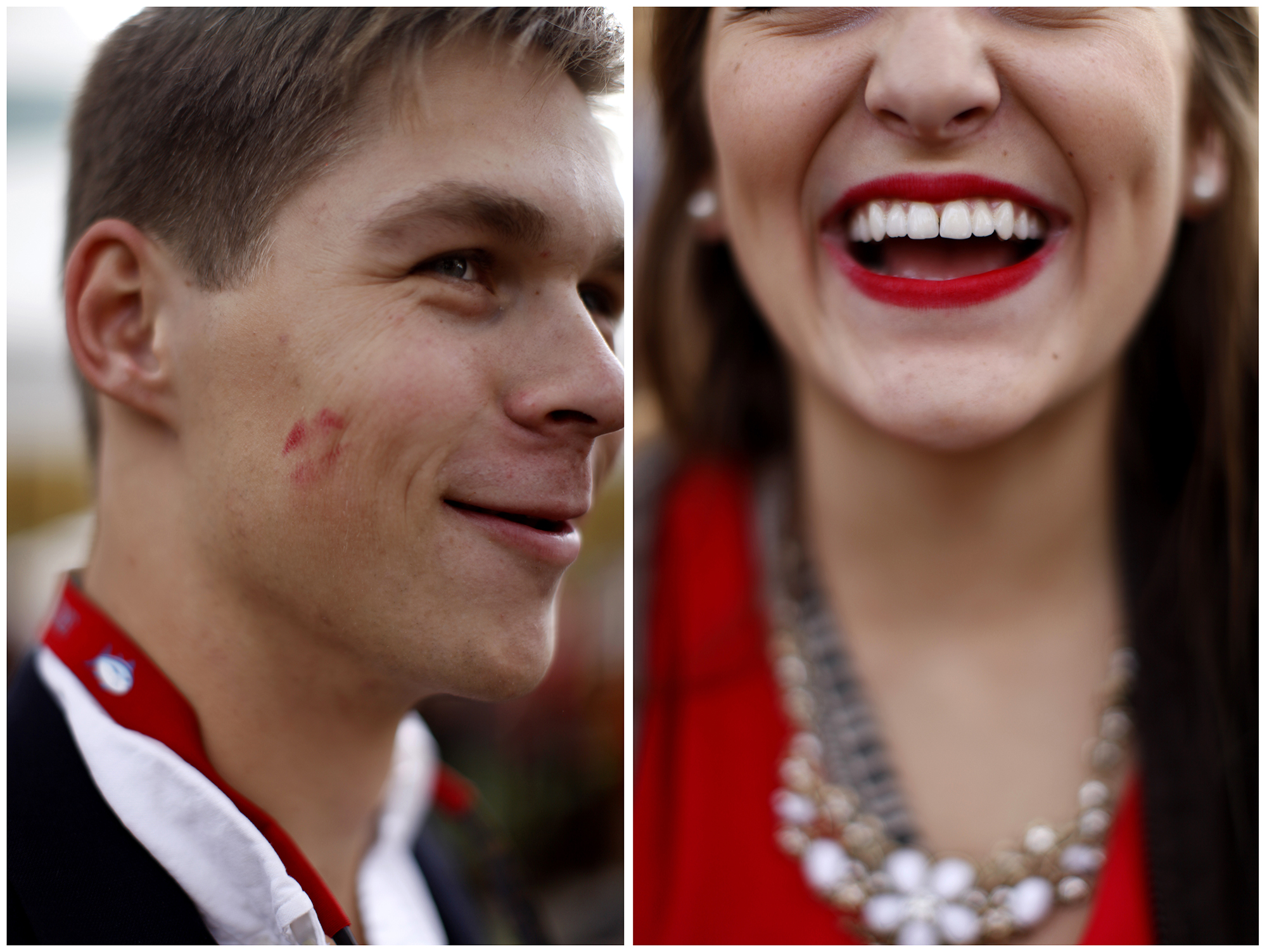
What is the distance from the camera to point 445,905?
1546mm

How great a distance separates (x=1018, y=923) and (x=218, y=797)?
111 centimetres

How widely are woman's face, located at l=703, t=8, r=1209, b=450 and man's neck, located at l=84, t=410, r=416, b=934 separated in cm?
76

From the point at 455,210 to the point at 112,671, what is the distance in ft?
2.18

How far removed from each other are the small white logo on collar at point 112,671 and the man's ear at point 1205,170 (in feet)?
5.05

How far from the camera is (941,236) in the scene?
48.3 inches

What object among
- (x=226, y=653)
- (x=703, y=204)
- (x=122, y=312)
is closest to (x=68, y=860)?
(x=226, y=653)

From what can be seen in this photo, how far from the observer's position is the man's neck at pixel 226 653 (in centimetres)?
107

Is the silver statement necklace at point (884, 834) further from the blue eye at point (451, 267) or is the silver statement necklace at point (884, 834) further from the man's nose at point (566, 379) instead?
the blue eye at point (451, 267)

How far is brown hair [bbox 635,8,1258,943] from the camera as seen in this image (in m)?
1.33

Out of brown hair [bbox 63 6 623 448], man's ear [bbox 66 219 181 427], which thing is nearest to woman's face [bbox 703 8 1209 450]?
brown hair [bbox 63 6 623 448]

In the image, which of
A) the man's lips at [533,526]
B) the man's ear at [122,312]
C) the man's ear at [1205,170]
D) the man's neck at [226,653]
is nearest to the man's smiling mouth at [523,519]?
the man's lips at [533,526]

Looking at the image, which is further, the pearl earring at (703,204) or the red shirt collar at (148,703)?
the pearl earring at (703,204)

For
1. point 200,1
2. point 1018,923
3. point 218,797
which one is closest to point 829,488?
point 1018,923

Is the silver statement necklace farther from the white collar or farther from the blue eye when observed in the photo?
the blue eye
